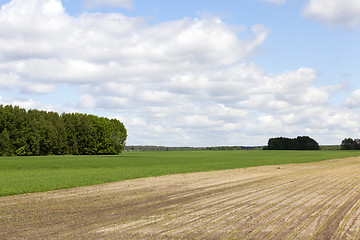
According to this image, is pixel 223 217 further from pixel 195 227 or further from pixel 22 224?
pixel 22 224

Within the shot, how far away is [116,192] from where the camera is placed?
19000mm

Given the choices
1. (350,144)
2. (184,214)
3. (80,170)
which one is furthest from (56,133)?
(350,144)

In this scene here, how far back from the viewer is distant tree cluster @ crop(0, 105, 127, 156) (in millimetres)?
91812

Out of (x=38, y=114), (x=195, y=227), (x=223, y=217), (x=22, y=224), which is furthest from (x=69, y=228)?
(x=38, y=114)

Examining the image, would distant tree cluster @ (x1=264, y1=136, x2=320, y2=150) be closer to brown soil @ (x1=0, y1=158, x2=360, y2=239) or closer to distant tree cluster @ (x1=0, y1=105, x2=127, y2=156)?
distant tree cluster @ (x1=0, y1=105, x2=127, y2=156)

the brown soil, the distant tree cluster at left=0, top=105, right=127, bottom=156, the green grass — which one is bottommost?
the brown soil

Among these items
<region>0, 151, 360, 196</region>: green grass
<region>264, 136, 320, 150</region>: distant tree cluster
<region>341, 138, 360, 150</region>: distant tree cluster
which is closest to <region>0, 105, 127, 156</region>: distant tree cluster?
<region>0, 151, 360, 196</region>: green grass

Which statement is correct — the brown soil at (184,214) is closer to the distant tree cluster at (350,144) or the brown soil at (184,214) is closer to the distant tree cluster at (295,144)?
the distant tree cluster at (295,144)

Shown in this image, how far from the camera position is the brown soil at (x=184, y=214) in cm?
1011

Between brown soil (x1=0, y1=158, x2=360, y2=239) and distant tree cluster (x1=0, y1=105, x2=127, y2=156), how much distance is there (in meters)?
80.7

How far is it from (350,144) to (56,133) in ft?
503

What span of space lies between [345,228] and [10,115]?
94917mm

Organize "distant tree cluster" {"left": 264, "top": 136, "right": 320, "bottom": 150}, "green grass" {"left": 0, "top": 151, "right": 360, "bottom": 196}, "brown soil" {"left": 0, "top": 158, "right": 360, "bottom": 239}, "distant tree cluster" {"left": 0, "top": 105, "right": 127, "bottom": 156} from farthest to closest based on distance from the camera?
"distant tree cluster" {"left": 264, "top": 136, "right": 320, "bottom": 150} < "distant tree cluster" {"left": 0, "top": 105, "right": 127, "bottom": 156} < "green grass" {"left": 0, "top": 151, "right": 360, "bottom": 196} < "brown soil" {"left": 0, "top": 158, "right": 360, "bottom": 239}

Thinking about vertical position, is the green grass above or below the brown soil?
above
